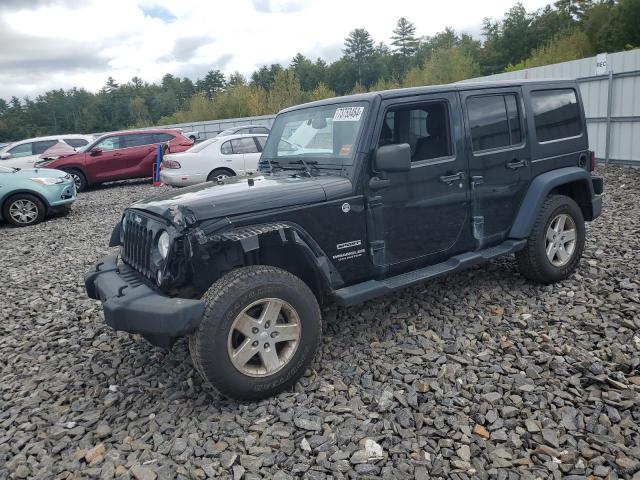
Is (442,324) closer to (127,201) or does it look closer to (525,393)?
(525,393)

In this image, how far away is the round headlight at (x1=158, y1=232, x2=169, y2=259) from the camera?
3.23 metres

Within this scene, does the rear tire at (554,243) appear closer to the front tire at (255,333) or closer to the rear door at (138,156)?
the front tire at (255,333)

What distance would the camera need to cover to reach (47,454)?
118 inches

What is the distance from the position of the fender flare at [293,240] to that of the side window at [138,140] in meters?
12.9

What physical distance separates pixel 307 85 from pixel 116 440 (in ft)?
261

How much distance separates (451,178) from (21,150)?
54.0ft

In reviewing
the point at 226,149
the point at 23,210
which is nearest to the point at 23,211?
the point at 23,210

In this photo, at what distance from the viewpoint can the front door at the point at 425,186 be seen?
384cm

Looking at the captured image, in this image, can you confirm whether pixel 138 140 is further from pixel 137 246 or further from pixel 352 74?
pixel 352 74

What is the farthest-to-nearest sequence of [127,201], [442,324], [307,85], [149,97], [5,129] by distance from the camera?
[149,97], [307,85], [5,129], [127,201], [442,324]

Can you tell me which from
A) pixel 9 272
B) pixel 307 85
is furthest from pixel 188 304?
pixel 307 85

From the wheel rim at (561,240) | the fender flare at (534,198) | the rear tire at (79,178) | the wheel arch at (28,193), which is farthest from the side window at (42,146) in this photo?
the wheel rim at (561,240)

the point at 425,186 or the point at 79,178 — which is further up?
the point at 425,186

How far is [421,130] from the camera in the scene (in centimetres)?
405
